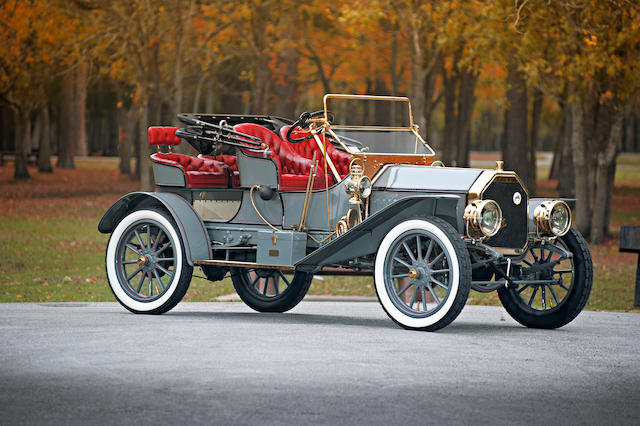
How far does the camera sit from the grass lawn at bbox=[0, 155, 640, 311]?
14.3 meters

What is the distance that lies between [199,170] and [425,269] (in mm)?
3075

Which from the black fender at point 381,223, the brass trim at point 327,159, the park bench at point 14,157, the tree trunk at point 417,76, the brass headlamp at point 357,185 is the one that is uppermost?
the tree trunk at point 417,76

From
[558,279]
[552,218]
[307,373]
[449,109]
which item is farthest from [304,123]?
[449,109]

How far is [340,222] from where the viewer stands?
902 cm

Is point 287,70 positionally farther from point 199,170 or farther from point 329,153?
point 329,153

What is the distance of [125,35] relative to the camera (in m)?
24.5

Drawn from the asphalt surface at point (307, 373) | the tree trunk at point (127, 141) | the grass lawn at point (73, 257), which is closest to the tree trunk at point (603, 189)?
the grass lawn at point (73, 257)

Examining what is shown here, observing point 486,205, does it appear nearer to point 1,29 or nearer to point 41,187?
point 1,29

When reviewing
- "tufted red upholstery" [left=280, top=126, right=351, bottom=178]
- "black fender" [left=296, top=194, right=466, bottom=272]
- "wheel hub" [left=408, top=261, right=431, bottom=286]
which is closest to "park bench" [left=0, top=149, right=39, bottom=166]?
"tufted red upholstery" [left=280, top=126, right=351, bottom=178]

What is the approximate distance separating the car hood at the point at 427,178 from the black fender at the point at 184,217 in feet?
5.79

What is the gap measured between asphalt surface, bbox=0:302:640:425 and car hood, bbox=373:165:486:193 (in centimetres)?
117

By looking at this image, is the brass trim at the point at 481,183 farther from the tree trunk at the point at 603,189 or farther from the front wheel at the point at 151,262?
the tree trunk at the point at 603,189

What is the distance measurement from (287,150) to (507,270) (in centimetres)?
242

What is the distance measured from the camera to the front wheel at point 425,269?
785 centimetres
